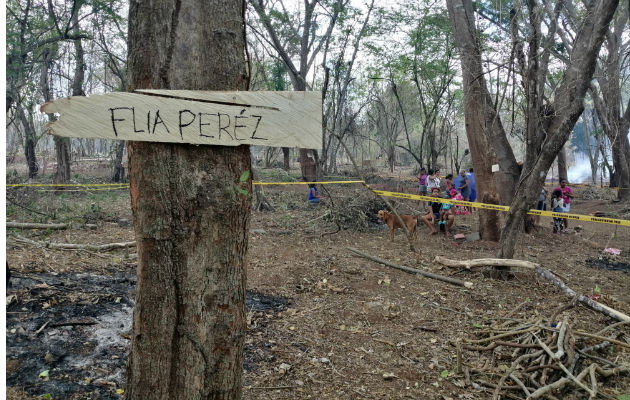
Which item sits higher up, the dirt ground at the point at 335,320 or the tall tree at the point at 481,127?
the tall tree at the point at 481,127

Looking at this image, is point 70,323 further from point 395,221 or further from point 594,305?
point 395,221

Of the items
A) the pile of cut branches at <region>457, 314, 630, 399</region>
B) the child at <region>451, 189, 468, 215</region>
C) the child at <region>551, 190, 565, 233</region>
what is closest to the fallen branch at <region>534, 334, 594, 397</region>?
the pile of cut branches at <region>457, 314, 630, 399</region>

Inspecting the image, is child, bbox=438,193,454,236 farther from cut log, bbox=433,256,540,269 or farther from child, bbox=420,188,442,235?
cut log, bbox=433,256,540,269

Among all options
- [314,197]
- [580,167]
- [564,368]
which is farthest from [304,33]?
[580,167]

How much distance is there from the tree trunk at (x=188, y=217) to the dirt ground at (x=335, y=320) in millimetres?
1329

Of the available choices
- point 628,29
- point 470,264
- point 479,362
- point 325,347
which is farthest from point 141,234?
point 628,29

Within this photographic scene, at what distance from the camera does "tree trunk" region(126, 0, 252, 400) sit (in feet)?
5.30

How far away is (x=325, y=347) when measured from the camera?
3.65 meters

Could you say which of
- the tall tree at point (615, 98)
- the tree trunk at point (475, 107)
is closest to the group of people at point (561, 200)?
the tree trunk at point (475, 107)

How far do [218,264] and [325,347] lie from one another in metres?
2.28

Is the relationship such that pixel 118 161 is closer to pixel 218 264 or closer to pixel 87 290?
pixel 87 290

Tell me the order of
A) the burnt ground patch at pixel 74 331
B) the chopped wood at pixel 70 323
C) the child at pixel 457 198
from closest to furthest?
1. the burnt ground patch at pixel 74 331
2. the chopped wood at pixel 70 323
3. the child at pixel 457 198

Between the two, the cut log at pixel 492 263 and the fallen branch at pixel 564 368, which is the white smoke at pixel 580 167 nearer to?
the cut log at pixel 492 263

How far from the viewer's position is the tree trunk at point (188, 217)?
161cm
